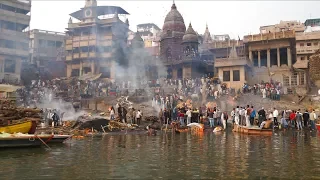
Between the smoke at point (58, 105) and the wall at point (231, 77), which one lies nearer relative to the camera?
the smoke at point (58, 105)

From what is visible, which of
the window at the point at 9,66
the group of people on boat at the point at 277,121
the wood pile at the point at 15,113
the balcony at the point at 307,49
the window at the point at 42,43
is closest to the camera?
the wood pile at the point at 15,113

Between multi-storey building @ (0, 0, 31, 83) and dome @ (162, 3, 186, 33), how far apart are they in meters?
22.1

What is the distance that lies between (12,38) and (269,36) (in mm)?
36729

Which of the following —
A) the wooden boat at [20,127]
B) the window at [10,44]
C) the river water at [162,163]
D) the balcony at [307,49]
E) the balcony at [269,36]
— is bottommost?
the river water at [162,163]

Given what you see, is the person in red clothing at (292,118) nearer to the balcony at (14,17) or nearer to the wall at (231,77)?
the wall at (231,77)

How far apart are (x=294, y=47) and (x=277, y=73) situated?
5547 millimetres

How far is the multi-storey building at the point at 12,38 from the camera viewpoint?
142ft

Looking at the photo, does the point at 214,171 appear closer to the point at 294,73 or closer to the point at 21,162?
the point at 21,162

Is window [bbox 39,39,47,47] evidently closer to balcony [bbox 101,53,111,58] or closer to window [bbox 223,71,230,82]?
balcony [bbox 101,53,111,58]

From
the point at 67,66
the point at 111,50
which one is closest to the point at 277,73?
the point at 111,50

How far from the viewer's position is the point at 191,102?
1168 inches

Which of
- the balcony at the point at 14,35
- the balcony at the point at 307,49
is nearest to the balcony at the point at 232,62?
the balcony at the point at 307,49

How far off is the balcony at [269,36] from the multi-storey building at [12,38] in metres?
33.0

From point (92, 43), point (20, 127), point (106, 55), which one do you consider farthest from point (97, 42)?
point (20, 127)
